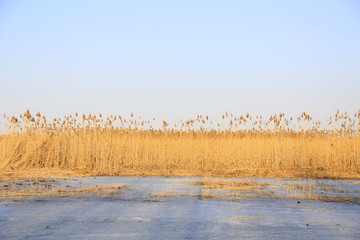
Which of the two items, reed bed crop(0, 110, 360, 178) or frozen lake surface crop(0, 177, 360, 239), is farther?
reed bed crop(0, 110, 360, 178)

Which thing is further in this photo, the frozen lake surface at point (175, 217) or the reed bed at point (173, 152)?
the reed bed at point (173, 152)

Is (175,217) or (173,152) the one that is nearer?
(175,217)

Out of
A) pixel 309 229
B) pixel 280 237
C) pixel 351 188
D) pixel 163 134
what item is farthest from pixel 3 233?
pixel 163 134

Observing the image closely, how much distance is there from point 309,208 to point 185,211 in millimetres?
1630

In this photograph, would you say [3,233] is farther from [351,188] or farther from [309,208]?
[351,188]

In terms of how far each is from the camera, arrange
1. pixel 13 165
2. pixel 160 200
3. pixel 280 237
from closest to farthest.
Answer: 1. pixel 280 237
2. pixel 160 200
3. pixel 13 165

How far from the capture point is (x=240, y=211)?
5.09m

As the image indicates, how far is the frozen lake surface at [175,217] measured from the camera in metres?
3.87

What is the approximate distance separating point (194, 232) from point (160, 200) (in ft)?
6.96

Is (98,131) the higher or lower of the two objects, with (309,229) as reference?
higher

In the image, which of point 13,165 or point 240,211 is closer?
point 240,211

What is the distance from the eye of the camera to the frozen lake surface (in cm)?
387

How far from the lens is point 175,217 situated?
4621mm

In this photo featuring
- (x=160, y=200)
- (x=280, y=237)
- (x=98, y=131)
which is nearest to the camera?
(x=280, y=237)
